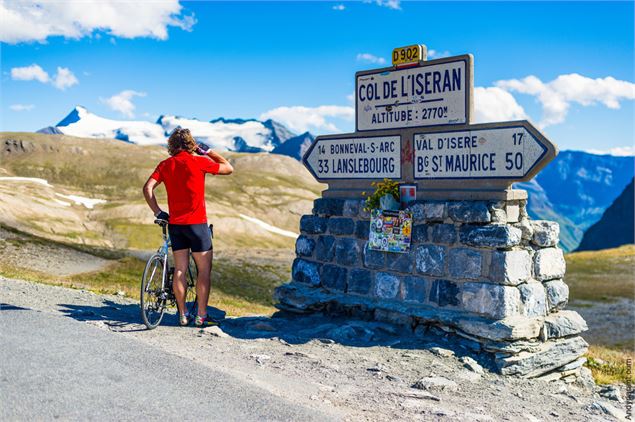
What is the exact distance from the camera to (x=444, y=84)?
33.8 ft

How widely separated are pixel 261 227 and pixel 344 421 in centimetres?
14911

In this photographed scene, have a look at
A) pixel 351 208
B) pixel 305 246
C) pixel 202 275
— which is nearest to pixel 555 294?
pixel 351 208

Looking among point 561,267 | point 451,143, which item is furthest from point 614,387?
point 451,143

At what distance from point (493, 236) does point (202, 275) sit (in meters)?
4.78

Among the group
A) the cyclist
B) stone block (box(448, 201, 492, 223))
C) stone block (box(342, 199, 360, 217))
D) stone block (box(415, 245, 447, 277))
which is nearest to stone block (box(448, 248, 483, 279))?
stone block (box(415, 245, 447, 277))

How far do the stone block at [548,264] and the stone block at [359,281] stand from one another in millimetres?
3000

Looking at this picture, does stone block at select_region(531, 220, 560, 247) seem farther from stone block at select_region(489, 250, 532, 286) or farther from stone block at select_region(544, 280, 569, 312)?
stone block at select_region(544, 280, 569, 312)

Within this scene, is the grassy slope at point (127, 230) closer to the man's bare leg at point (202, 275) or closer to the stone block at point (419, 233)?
the man's bare leg at point (202, 275)

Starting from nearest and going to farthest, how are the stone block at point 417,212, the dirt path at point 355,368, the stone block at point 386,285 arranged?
1. the dirt path at point 355,368
2. the stone block at point 417,212
3. the stone block at point 386,285

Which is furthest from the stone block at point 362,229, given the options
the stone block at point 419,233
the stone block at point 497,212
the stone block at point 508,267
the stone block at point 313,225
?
the stone block at point 508,267

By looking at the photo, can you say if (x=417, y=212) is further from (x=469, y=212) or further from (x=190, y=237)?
(x=190, y=237)

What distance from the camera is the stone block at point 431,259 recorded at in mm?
9953

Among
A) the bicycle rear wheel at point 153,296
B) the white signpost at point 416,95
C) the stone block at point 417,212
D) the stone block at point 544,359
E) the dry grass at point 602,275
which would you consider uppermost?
the white signpost at point 416,95

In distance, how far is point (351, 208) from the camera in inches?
452
